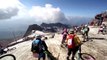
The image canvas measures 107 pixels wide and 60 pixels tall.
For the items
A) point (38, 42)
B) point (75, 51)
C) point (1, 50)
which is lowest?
point (1, 50)

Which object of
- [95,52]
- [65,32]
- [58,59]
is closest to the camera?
[58,59]

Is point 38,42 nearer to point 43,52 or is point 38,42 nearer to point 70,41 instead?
point 43,52

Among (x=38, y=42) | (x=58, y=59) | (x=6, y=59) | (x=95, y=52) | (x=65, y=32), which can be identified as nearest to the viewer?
(x=38, y=42)

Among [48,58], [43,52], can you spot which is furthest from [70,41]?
[48,58]

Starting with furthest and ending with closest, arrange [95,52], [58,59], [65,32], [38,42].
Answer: [65,32], [95,52], [58,59], [38,42]

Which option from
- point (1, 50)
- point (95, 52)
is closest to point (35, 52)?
point (95, 52)

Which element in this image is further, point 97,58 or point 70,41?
point 97,58

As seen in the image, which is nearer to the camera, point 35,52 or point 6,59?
point 35,52

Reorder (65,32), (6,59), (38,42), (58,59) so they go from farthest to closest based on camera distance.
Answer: (65,32), (58,59), (6,59), (38,42)

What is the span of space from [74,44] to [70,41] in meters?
0.44

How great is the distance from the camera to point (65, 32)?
91.9 feet

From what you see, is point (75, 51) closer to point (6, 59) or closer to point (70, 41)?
point (70, 41)

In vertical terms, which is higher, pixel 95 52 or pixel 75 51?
pixel 75 51

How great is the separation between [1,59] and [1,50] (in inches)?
410
